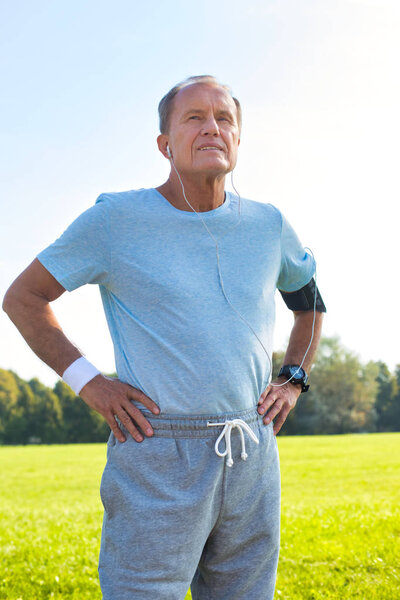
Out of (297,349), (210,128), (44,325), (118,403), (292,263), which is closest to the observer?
(118,403)

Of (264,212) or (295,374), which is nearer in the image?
(264,212)

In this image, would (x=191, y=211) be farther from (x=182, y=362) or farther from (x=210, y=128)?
(x=182, y=362)

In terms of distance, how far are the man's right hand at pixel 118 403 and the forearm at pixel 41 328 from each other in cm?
17

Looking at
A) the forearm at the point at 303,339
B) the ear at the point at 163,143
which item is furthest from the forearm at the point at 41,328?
the forearm at the point at 303,339

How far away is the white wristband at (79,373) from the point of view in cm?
273

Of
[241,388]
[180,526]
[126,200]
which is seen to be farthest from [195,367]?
[126,200]

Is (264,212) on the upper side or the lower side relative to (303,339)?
upper

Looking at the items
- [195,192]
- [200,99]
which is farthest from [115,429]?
[200,99]

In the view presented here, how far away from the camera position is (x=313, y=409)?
56031 millimetres

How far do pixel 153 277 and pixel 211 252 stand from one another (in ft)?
1.01

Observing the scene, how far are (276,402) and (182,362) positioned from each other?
24.7 inches

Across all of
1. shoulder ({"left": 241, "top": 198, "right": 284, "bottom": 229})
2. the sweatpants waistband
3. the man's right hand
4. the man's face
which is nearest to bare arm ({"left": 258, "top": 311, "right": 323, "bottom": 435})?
the sweatpants waistband

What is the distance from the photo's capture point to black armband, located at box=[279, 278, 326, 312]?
347 cm

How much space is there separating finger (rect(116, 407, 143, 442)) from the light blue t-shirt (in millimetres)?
136
